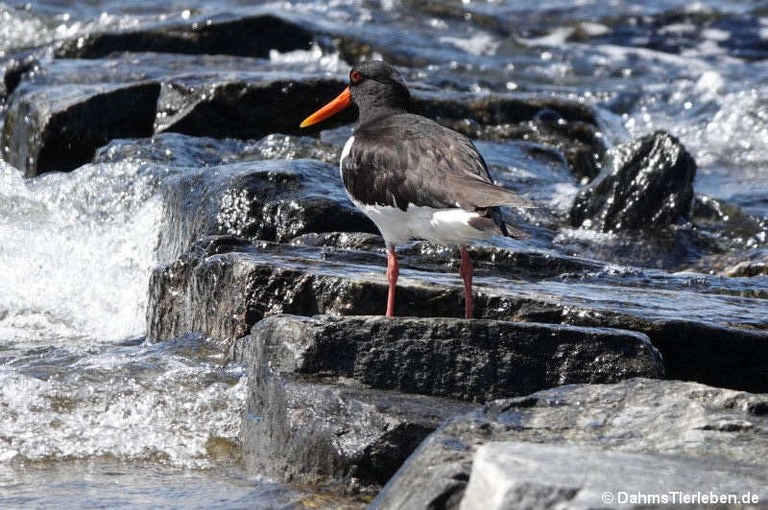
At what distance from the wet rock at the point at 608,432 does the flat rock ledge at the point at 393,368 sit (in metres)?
0.58

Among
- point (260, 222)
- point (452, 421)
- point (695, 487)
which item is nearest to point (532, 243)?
point (260, 222)

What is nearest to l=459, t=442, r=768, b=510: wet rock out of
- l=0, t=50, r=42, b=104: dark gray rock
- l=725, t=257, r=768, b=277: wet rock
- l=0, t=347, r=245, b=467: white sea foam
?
l=0, t=347, r=245, b=467: white sea foam

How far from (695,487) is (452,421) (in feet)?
2.93

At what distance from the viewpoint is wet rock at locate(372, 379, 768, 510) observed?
3289mm

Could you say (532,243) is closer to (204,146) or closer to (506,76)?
(204,146)

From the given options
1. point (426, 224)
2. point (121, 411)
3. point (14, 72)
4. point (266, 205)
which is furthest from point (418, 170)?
point (14, 72)

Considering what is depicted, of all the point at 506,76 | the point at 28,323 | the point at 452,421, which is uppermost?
the point at 506,76

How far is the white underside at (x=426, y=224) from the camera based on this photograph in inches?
194

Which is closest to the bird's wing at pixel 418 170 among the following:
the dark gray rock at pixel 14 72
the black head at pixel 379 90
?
the black head at pixel 379 90

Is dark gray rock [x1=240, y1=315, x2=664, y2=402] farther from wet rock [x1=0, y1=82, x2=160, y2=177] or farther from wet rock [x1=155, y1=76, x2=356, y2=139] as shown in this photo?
wet rock [x1=0, y1=82, x2=160, y2=177]

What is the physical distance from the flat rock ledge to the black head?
186cm

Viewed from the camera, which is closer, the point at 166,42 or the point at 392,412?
the point at 392,412

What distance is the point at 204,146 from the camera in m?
9.86

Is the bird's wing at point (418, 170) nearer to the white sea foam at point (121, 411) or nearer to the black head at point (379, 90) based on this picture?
the black head at point (379, 90)
